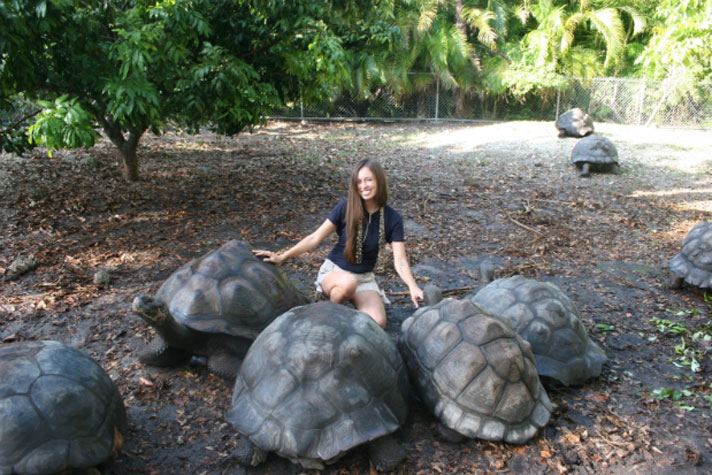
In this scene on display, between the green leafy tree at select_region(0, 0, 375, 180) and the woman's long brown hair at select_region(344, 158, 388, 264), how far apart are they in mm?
2234

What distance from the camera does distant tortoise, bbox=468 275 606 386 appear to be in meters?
3.21

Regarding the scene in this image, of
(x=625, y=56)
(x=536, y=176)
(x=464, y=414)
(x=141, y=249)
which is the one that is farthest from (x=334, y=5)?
(x=625, y=56)

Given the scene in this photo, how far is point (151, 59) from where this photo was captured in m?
4.47

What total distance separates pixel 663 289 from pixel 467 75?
1527 centimetres

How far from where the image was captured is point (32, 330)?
3775 millimetres

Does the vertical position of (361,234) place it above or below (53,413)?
above

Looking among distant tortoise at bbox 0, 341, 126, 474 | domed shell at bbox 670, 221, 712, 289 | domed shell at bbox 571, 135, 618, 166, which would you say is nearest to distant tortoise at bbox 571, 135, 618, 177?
domed shell at bbox 571, 135, 618, 166

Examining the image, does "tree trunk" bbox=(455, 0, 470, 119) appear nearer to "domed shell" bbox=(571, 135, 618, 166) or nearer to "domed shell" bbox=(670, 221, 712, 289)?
"domed shell" bbox=(571, 135, 618, 166)

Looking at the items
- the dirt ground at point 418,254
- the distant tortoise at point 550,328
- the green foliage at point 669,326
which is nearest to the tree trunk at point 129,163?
the dirt ground at point 418,254

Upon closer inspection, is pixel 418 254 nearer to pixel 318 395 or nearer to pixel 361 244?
pixel 361 244

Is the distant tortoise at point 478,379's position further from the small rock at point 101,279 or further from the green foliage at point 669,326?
the small rock at point 101,279

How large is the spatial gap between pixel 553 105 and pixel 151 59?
18.8 m

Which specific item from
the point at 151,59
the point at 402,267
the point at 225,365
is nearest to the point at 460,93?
the point at 151,59

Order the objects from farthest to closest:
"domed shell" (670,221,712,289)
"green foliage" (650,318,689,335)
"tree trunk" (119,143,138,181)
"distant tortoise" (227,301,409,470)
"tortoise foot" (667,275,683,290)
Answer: "tree trunk" (119,143,138,181) < "tortoise foot" (667,275,683,290) < "domed shell" (670,221,712,289) < "green foliage" (650,318,689,335) < "distant tortoise" (227,301,409,470)
